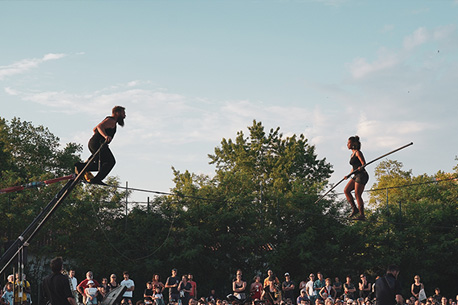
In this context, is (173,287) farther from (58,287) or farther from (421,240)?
(421,240)

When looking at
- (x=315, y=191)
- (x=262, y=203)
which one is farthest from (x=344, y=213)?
(x=262, y=203)

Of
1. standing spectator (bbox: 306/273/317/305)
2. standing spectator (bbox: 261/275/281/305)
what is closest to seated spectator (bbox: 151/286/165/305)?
standing spectator (bbox: 261/275/281/305)

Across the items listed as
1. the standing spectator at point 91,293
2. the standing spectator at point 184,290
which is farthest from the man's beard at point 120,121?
the standing spectator at point 184,290

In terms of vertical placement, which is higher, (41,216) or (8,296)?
(41,216)

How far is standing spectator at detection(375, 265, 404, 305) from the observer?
436 inches

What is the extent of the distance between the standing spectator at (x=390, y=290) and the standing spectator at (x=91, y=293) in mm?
10333

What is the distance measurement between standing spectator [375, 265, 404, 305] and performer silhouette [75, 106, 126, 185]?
17.0ft

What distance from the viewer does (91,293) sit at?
19.0 meters

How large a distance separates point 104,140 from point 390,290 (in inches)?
218

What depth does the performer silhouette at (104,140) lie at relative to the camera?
9.22 meters

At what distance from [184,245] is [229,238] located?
2.64 metres

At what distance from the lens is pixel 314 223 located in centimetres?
3644

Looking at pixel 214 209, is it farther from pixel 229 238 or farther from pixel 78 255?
pixel 78 255

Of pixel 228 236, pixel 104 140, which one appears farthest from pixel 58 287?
pixel 228 236
